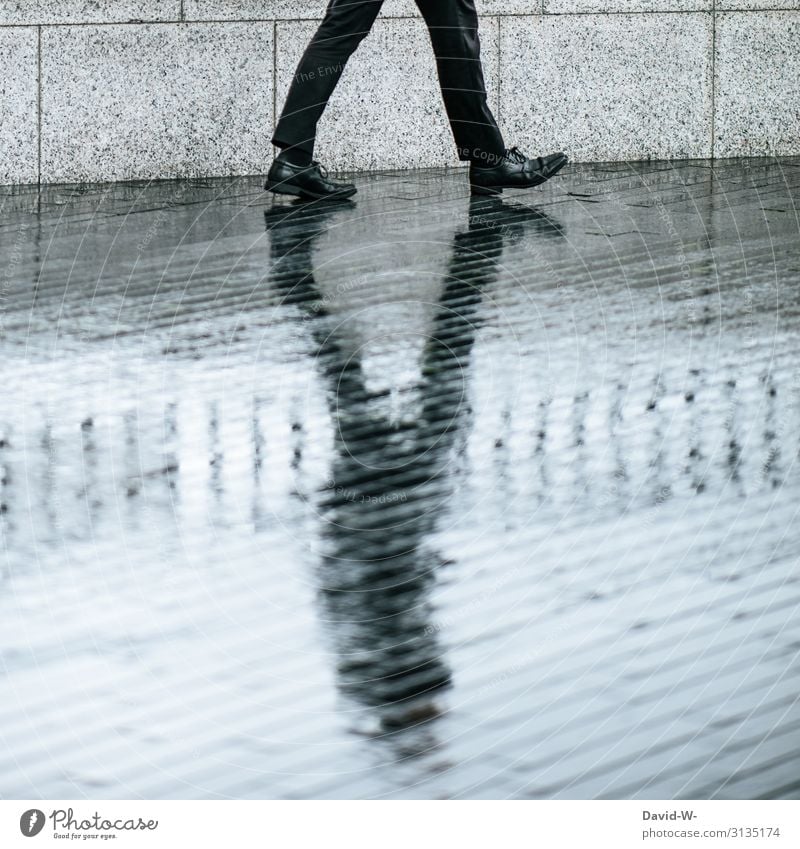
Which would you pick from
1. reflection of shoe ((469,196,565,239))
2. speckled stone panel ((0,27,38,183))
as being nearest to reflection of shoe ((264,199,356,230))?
reflection of shoe ((469,196,565,239))

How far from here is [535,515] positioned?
3.73m

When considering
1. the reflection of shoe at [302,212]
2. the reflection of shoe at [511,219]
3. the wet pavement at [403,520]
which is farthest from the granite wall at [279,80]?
the wet pavement at [403,520]

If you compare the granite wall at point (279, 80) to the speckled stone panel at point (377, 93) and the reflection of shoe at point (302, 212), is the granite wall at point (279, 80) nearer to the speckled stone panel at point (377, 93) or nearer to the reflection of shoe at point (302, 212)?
the speckled stone panel at point (377, 93)

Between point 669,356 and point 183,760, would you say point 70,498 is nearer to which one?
point 183,760

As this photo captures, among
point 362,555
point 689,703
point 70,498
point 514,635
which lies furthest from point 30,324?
point 689,703

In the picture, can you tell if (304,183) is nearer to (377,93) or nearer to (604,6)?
(377,93)

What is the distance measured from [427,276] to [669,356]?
1493 millimetres

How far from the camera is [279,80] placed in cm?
1001

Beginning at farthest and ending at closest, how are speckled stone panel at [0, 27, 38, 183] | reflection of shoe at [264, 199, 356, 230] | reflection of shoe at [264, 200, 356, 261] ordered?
speckled stone panel at [0, 27, 38, 183] < reflection of shoe at [264, 199, 356, 230] < reflection of shoe at [264, 200, 356, 261]

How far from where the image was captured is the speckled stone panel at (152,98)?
32.7ft

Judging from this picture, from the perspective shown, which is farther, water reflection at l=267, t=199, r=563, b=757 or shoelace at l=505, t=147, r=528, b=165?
shoelace at l=505, t=147, r=528, b=165
